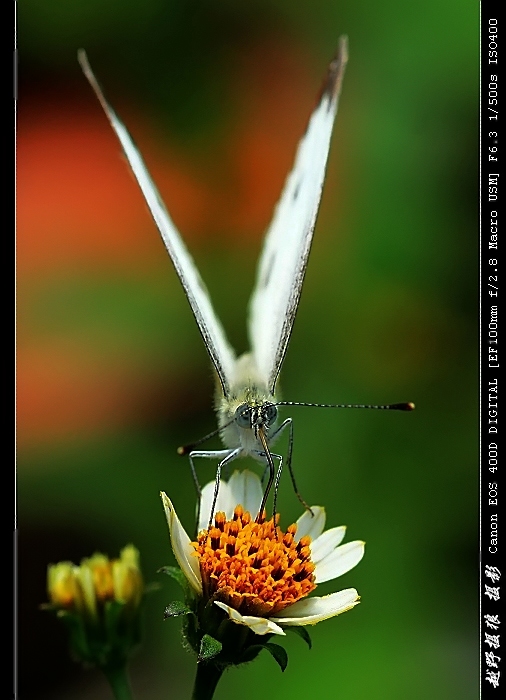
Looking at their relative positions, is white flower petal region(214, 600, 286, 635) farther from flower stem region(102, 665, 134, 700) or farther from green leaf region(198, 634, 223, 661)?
flower stem region(102, 665, 134, 700)

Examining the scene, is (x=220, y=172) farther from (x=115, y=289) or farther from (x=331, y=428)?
(x=331, y=428)

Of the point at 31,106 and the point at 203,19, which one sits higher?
the point at 203,19

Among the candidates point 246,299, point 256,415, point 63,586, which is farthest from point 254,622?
point 246,299

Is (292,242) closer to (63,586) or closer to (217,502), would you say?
(217,502)

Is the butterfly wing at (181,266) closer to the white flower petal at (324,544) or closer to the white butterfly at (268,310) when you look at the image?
the white butterfly at (268,310)

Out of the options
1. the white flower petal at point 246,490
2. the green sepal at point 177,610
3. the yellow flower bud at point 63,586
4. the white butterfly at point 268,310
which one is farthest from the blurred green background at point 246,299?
the green sepal at point 177,610

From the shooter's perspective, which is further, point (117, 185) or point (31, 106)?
point (117, 185)

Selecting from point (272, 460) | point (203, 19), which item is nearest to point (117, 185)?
point (203, 19)

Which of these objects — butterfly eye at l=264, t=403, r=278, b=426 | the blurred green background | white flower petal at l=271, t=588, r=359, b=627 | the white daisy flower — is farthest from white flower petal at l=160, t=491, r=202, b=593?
the blurred green background
